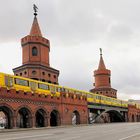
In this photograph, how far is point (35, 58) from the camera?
58.4m

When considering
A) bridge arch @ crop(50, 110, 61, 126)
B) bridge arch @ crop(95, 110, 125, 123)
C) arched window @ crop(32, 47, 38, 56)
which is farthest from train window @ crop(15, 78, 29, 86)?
bridge arch @ crop(95, 110, 125, 123)

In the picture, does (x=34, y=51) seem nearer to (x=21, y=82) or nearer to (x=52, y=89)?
(x=52, y=89)

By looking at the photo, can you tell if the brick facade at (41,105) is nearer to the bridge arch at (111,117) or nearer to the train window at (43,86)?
the train window at (43,86)

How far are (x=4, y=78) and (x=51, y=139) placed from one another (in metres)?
20.9

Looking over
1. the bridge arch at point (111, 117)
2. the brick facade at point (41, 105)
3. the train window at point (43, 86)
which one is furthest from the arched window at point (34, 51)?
the bridge arch at point (111, 117)

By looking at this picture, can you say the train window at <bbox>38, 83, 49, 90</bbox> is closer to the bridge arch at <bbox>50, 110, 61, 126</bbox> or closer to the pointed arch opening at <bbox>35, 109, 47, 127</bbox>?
the pointed arch opening at <bbox>35, 109, 47, 127</bbox>

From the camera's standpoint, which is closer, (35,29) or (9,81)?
(9,81)

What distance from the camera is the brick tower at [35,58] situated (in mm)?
57344

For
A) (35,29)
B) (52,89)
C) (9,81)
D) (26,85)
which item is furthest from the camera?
(35,29)

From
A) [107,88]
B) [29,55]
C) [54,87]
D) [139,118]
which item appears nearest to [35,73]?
[29,55]

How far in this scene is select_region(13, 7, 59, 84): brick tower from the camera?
57344 mm

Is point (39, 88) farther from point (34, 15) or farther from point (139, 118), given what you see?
point (139, 118)

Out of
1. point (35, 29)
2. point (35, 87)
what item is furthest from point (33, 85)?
point (35, 29)

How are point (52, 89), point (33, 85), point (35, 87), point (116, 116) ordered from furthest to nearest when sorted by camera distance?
point (116, 116) < point (52, 89) < point (35, 87) < point (33, 85)
